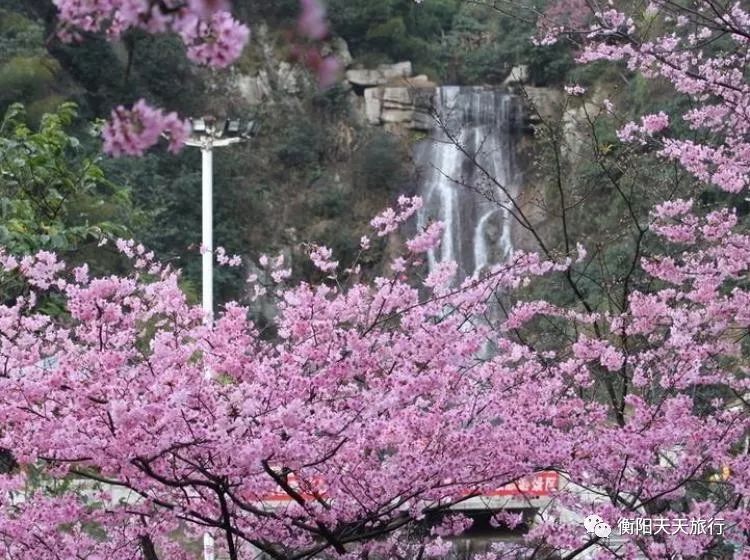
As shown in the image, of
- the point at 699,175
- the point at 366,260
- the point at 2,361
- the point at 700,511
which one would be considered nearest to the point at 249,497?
the point at 2,361

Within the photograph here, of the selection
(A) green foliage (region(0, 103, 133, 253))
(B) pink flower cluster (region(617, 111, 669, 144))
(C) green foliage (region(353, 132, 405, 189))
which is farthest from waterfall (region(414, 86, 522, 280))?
(A) green foliage (region(0, 103, 133, 253))

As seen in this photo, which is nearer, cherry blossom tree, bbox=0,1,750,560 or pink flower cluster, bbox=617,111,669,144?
cherry blossom tree, bbox=0,1,750,560

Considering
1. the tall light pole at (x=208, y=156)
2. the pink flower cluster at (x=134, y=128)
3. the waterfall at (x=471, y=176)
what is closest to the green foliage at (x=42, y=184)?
the tall light pole at (x=208, y=156)

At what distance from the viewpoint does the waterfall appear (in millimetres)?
20031

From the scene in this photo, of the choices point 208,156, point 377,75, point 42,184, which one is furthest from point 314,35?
point 377,75

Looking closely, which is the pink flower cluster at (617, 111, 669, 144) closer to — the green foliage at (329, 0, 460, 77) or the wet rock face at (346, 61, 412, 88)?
the green foliage at (329, 0, 460, 77)

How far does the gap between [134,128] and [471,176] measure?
2050cm

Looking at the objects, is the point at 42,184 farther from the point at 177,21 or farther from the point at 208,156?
the point at 177,21

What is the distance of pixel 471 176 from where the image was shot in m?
21.4

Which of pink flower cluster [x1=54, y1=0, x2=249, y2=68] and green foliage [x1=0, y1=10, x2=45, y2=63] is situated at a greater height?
pink flower cluster [x1=54, y1=0, x2=249, y2=68]

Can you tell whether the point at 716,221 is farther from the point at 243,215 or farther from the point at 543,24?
the point at 243,215

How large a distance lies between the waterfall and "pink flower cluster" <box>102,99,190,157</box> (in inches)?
713

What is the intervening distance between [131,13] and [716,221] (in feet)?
12.0

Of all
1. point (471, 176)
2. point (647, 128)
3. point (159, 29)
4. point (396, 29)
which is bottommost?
point (471, 176)
